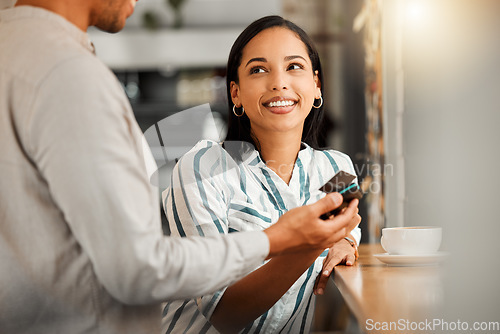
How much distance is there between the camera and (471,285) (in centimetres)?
49

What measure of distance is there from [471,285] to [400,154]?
2.08ft

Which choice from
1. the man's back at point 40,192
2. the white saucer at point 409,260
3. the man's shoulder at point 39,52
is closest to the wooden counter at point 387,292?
the white saucer at point 409,260

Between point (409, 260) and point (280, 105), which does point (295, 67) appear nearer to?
point (280, 105)

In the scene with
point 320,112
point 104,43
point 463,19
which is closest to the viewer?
point 463,19

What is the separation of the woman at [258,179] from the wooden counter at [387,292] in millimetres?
93

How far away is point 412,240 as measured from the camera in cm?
89

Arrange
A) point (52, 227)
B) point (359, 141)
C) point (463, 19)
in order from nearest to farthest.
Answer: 1. point (463, 19)
2. point (52, 227)
3. point (359, 141)

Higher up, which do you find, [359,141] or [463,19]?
[463,19]

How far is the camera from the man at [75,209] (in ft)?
1.75

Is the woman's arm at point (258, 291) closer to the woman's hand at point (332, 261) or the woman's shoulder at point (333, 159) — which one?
the woman's hand at point (332, 261)

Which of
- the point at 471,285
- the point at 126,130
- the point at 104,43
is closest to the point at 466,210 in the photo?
the point at 471,285

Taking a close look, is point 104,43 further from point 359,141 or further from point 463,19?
point 463,19

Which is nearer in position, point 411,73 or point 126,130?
point 126,130

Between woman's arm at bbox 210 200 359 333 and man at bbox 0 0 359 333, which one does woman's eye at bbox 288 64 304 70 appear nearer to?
woman's arm at bbox 210 200 359 333
